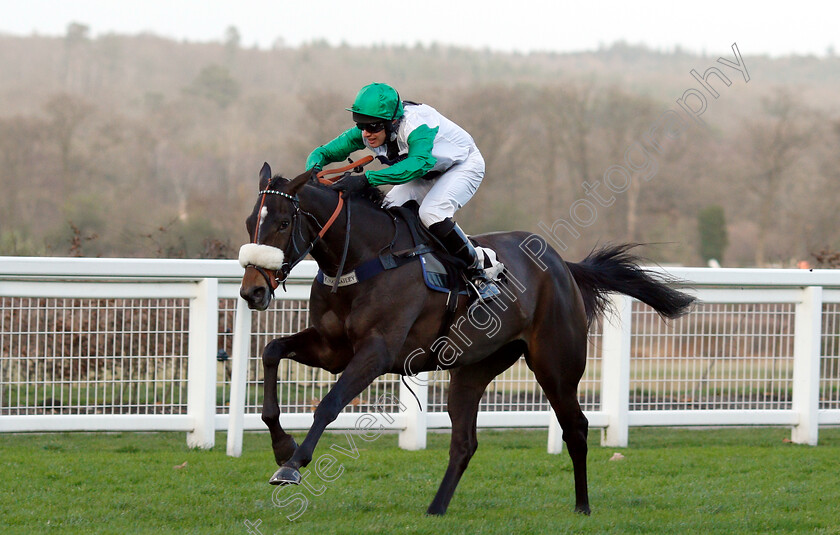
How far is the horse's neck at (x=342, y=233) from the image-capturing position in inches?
157

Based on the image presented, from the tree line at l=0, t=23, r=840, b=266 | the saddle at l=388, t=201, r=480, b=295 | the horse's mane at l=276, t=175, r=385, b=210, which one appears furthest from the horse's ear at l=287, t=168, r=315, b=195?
the tree line at l=0, t=23, r=840, b=266

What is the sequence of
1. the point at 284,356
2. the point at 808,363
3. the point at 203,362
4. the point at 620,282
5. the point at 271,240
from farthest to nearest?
the point at 808,363
the point at 203,362
the point at 620,282
the point at 284,356
the point at 271,240

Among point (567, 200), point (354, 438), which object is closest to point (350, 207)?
point (354, 438)

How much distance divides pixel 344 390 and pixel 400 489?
4.22 feet

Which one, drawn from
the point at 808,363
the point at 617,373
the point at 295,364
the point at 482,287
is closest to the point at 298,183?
the point at 482,287

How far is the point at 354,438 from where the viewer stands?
6301mm

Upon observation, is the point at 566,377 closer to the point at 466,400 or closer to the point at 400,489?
the point at 466,400

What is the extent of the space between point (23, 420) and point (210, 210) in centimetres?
3032


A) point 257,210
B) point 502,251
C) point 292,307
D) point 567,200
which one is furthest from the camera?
point 567,200

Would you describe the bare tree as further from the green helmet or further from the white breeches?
the green helmet

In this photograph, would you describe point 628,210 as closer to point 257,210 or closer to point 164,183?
point 164,183

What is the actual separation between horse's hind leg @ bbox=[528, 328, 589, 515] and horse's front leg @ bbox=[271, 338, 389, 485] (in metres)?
1.04

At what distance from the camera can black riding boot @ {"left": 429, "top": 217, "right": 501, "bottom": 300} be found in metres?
4.25

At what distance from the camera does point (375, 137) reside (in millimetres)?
4207
